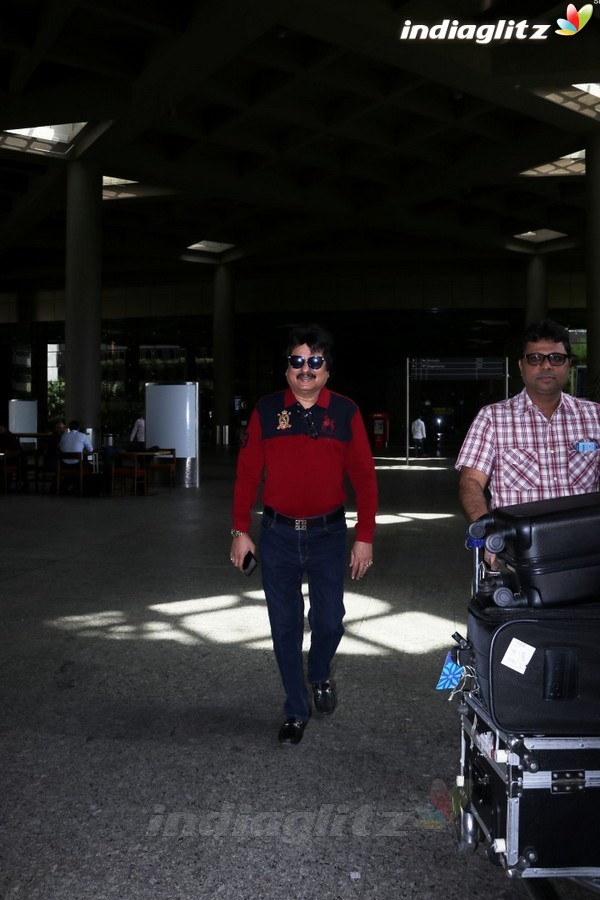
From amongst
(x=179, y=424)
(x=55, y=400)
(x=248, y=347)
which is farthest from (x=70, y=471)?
(x=55, y=400)

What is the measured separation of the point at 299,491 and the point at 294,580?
1.36ft

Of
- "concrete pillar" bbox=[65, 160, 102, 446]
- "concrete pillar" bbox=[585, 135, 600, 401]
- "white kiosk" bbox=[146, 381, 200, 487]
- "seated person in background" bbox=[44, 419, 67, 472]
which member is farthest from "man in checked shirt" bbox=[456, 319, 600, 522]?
"concrete pillar" bbox=[65, 160, 102, 446]

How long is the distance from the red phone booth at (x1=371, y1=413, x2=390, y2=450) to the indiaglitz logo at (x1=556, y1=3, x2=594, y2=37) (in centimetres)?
2386

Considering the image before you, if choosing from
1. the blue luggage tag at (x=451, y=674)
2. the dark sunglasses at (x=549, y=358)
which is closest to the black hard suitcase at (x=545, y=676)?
the blue luggage tag at (x=451, y=674)

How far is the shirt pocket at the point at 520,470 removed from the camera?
3.36 meters

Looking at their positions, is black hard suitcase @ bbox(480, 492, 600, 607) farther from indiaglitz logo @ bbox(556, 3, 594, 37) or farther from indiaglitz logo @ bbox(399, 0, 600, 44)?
indiaglitz logo @ bbox(399, 0, 600, 44)

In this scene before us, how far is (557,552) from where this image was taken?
2.29 m

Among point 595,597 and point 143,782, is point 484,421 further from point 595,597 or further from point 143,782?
point 143,782

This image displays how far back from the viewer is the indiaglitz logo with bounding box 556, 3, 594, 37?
1521 centimetres

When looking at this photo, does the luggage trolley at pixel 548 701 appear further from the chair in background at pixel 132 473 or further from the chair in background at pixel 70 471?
the chair in background at pixel 70 471

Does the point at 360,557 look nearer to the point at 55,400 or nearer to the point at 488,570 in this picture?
the point at 488,570

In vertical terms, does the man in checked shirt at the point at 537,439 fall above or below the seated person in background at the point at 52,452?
above

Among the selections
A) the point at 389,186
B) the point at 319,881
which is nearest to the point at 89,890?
the point at 319,881

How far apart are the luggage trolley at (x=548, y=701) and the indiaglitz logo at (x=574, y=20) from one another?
50.1ft
